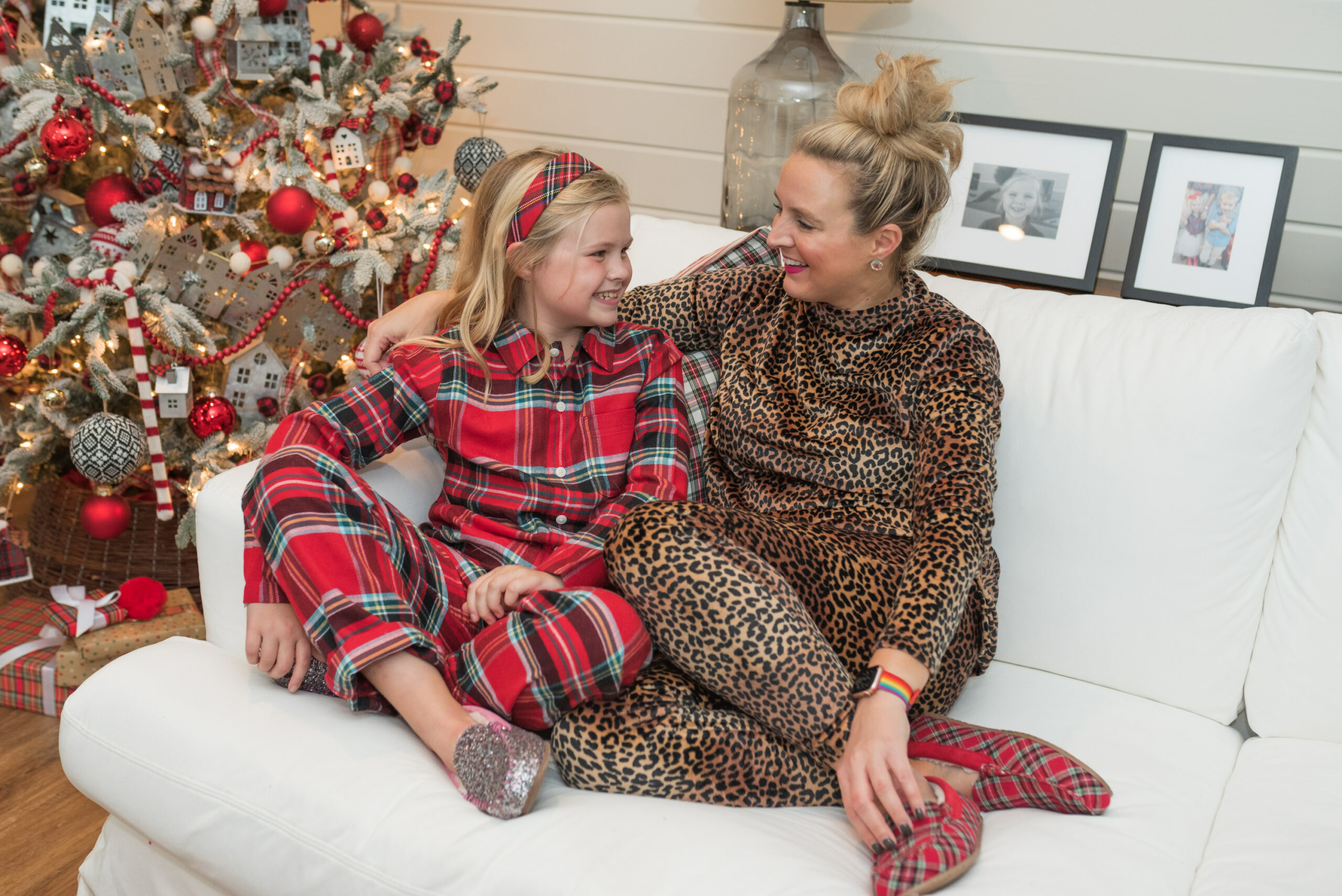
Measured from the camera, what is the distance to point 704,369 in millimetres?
1562

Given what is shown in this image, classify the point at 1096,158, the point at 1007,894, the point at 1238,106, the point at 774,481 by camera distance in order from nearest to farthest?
the point at 1007,894 → the point at 774,481 → the point at 1096,158 → the point at 1238,106

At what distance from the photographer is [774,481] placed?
55.4 inches

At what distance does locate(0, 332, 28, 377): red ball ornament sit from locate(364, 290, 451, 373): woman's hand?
2.80ft

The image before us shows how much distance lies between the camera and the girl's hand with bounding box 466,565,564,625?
118 centimetres

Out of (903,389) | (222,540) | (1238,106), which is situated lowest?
(222,540)

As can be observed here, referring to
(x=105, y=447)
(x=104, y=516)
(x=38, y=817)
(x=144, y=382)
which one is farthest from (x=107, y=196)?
(x=38, y=817)

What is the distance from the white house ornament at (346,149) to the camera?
2.15 m

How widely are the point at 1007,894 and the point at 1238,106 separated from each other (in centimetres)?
182

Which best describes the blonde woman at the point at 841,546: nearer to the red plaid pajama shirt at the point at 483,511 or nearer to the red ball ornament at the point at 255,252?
the red plaid pajama shirt at the point at 483,511

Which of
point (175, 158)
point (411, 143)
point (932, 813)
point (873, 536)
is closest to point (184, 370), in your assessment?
point (175, 158)

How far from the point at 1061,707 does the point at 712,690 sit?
54 cm

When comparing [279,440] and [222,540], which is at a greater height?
[279,440]

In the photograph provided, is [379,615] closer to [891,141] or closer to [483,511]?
[483,511]

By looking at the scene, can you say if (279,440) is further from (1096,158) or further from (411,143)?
(1096,158)
